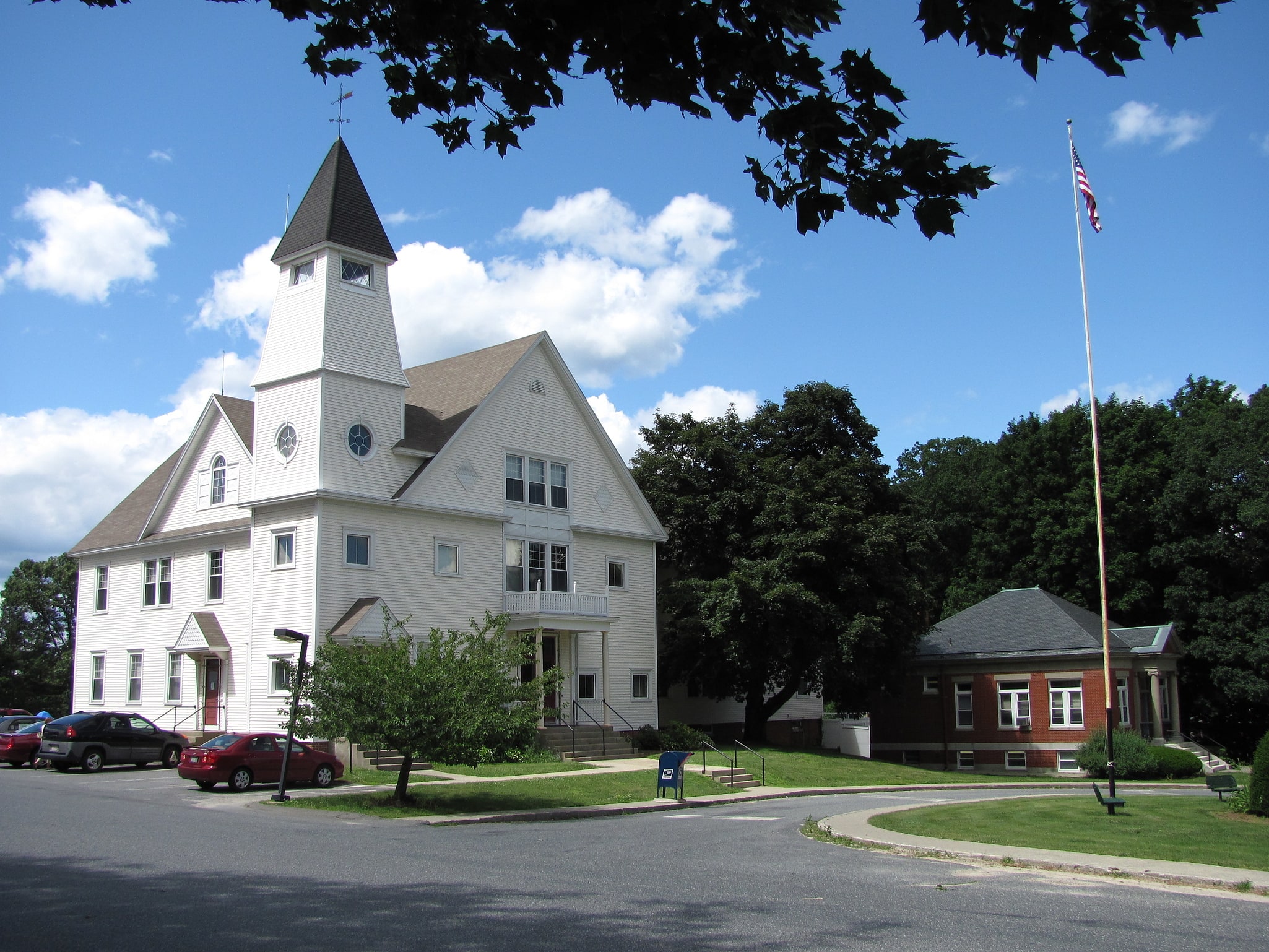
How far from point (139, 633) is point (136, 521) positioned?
422cm

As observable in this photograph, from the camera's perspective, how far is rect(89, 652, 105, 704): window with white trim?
38.5 metres

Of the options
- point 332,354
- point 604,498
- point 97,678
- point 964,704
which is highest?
point 332,354

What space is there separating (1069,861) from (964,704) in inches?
1356

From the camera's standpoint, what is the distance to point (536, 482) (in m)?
36.7

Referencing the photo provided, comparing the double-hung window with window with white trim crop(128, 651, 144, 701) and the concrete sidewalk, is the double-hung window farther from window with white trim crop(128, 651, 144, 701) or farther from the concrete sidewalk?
the concrete sidewalk

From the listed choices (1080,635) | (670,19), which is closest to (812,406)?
(1080,635)

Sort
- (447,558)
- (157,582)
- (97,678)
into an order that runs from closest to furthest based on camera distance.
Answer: (447,558)
(157,582)
(97,678)

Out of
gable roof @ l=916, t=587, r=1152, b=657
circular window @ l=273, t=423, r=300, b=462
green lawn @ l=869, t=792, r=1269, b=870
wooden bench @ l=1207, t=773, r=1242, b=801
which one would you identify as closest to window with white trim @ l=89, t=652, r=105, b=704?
circular window @ l=273, t=423, r=300, b=462

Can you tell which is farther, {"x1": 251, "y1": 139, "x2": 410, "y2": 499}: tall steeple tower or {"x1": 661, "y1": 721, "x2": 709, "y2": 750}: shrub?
{"x1": 661, "y1": 721, "x2": 709, "y2": 750}: shrub

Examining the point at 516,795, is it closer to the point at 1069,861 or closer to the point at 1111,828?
the point at 1111,828

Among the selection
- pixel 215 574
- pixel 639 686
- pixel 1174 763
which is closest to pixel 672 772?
pixel 639 686

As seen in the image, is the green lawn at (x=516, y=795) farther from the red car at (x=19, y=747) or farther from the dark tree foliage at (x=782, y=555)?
the red car at (x=19, y=747)

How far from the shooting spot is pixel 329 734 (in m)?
20.7

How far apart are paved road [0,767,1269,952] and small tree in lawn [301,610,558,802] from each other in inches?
93.6
